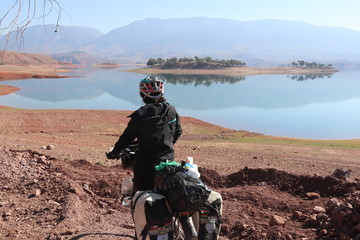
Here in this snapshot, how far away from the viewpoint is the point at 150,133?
3717 millimetres

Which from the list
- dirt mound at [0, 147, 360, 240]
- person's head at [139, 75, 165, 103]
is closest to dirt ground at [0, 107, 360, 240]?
dirt mound at [0, 147, 360, 240]

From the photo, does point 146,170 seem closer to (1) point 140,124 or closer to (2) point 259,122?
(1) point 140,124

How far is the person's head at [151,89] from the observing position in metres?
3.90

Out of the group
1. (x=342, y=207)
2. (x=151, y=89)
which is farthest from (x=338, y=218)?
(x=151, y=89)

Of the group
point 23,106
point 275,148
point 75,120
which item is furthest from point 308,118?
point 23,106

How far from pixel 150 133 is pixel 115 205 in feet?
9.65

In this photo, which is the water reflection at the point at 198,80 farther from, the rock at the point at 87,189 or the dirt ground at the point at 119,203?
the rock at the point at 87,189

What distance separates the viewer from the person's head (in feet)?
12.8

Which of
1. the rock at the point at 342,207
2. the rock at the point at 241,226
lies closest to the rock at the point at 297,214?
the rock at the point at 342,207

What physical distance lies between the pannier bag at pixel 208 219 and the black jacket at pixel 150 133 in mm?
673

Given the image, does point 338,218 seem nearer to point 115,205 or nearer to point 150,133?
point 150,133

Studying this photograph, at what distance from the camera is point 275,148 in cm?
1764

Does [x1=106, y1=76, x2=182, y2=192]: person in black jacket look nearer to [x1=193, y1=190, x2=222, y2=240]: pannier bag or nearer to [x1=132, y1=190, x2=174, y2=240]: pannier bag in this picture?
[x1=132, y1=190, x2=174, y2=240]: pannier bag

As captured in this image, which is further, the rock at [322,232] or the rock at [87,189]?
the rock at [87,189]
